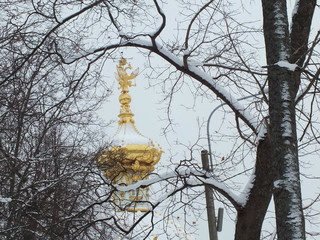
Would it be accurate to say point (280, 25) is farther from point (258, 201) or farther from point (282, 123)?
point (258, 201)

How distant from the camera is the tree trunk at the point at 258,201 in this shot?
924 cm

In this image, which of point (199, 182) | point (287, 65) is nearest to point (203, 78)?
point (199, 182)

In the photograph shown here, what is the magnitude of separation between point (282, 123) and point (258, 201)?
3.09 m

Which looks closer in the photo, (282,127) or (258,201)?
(282,127)

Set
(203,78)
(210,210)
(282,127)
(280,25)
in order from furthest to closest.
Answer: (210,210)
(203,78)
(280,25)
(282,127)

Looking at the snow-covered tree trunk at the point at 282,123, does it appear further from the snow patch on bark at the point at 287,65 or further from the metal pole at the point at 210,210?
the metal pole at the point at 210,210

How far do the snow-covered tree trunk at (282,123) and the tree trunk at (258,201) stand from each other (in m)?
2.70

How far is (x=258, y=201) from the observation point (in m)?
9.32

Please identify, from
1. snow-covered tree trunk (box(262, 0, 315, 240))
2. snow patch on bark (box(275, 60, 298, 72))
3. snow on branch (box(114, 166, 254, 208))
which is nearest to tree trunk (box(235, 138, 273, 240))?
snow on branch (box(114, 166, 254, 208))

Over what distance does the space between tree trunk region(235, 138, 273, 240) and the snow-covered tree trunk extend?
2.70 metres

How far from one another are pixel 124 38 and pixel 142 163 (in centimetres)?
2278

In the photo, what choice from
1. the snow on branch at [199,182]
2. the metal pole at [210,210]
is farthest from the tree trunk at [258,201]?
the metal pole at [210,210]

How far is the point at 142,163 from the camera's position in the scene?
32969 millimetres

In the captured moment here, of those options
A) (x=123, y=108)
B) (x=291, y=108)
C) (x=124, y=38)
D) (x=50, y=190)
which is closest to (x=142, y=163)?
(x=123, y=108)
